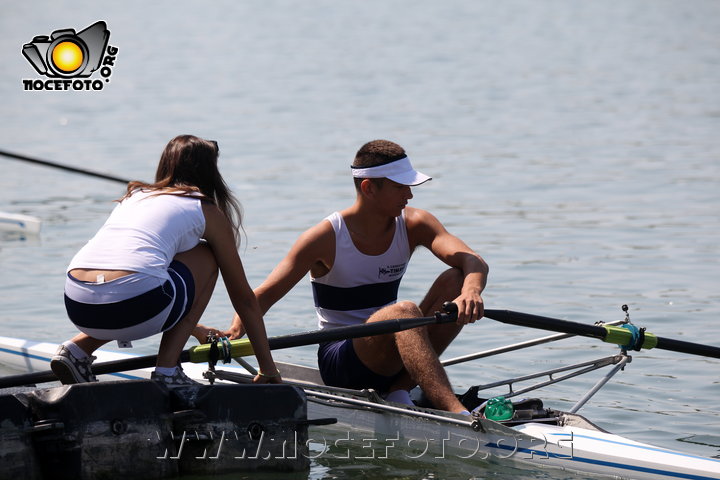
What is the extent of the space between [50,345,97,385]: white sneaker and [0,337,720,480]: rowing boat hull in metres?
1.34

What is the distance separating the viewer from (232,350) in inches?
233

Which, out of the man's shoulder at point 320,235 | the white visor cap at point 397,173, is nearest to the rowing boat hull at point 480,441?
the man's shoulder at point 320,235

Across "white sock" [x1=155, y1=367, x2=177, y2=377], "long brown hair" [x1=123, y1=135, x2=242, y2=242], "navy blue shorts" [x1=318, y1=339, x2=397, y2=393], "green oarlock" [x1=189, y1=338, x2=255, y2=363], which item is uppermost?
"long brown hair" [x1=123, y1=135, x2=242, y2=242]

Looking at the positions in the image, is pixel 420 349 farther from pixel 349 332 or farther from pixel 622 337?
pixel 622 337

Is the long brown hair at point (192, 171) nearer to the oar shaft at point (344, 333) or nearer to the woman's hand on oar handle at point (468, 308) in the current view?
the oar shaft at point (344, 333)

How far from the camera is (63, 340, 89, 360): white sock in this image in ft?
18.7

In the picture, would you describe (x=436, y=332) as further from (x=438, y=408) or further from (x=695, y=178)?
(x=695, y=178)

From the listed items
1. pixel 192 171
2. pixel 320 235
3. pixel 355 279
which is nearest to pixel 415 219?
pixel 355 279

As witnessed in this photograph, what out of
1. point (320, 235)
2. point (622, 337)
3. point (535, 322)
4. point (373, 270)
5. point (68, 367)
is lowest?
point (68, 367)

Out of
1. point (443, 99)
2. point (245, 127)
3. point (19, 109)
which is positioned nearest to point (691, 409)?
point (245, 127)

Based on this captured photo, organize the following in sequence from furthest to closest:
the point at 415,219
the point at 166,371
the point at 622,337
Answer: the point at 415,219
the point at 622,337
the point at 166,371

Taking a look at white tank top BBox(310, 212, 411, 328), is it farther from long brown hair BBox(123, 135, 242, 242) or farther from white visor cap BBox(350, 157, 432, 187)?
long brown hair BBox(123, 135, 242, 242)

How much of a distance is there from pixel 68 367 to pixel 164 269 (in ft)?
2.65

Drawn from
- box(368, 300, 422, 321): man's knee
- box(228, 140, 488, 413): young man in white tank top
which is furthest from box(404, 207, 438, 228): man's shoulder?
box(368, 300, 422, 321): man's knee
